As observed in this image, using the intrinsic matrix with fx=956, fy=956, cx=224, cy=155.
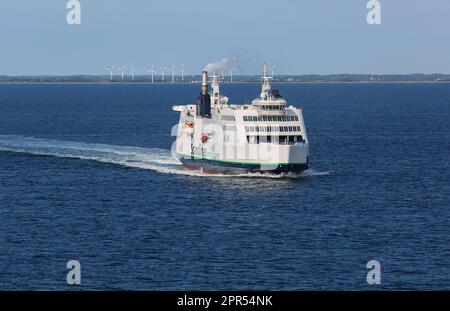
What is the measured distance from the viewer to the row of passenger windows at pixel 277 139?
9244 centimetres

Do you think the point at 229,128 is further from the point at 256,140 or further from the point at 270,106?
the point at 270,106

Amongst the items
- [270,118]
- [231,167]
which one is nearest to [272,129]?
[270,118]

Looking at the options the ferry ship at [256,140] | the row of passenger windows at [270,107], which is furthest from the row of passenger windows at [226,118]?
the row of passenger windows at [270,107]

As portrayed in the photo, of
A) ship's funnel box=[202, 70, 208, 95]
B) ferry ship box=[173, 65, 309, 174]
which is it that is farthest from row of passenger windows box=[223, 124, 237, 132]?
ship's funnel box=[202, 70, 208, 95]

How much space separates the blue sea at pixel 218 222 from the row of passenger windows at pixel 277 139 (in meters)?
3.53

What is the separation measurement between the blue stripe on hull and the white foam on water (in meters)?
0.55

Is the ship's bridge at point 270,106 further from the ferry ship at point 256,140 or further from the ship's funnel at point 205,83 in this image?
the ship's funnel at point 205,83

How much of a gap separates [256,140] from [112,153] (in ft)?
98.2

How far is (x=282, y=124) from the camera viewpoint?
93.2 m

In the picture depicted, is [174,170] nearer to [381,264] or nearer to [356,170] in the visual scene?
[356,170]
